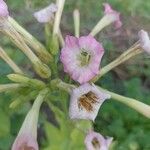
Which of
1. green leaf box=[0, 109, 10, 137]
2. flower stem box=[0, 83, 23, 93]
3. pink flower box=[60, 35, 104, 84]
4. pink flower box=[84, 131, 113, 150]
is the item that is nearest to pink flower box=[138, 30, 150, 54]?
pink flower box=[60, 35, 104, 84]

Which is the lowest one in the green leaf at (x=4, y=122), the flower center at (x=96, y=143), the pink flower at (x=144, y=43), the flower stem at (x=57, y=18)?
the flower center at (x=96, y=143)

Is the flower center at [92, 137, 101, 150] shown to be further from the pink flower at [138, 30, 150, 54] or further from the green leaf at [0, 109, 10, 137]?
the green leaf at [0, 109, 10, 137]

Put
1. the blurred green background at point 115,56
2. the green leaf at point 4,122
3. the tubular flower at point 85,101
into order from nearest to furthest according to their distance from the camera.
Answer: the tubular flower at point 85,101, the green leaf at point 4,122, the blurred green background at point 115,56

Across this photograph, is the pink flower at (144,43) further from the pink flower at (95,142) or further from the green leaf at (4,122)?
the green leaf at (4,122)

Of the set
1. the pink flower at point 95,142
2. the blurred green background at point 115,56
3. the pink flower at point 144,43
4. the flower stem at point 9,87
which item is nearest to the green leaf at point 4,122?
the blurred green background at point 115,56

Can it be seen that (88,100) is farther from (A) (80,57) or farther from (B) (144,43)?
(B) (144,43)

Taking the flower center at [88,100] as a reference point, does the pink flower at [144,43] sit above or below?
above

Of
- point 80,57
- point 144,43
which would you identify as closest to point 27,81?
point 80,57

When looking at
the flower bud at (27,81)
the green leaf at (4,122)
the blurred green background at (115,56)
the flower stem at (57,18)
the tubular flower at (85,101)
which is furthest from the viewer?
the blurred green background at (115,56)

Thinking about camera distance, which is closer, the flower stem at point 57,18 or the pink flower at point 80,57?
the pink flower at point 80,57
